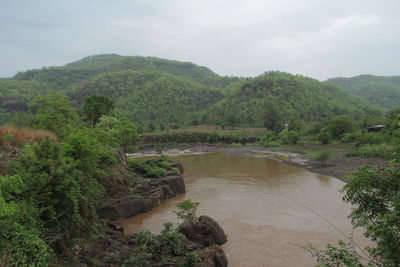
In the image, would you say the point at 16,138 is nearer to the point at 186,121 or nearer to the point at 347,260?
the point at 347,260

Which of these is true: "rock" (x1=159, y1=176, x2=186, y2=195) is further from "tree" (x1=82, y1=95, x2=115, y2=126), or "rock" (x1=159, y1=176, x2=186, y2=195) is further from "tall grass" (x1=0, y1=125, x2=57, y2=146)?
"tree" (x1=82, y1=95, x2=115, y2=126)

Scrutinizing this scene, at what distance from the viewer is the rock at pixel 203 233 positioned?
53.5ft

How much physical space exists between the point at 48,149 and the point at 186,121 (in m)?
119

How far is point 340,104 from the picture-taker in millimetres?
139000

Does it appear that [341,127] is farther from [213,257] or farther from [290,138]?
[213,257]

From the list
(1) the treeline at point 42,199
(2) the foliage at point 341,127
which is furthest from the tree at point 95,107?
(2) the foliage at point 341,127

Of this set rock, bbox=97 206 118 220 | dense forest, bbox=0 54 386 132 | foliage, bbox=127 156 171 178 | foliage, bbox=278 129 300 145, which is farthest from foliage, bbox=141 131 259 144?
rock, bbox=97 206 118 220

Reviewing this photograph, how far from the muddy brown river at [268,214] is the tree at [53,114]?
1598cm

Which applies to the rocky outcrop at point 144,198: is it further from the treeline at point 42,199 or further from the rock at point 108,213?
the treeline at point 42,199

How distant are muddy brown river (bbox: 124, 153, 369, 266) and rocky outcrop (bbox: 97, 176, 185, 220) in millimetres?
636

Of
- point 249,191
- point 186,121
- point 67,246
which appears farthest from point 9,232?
point 186,121

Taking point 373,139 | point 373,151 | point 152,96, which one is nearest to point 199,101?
point 152,96

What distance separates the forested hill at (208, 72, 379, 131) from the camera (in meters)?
119

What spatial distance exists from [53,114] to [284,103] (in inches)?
4252
